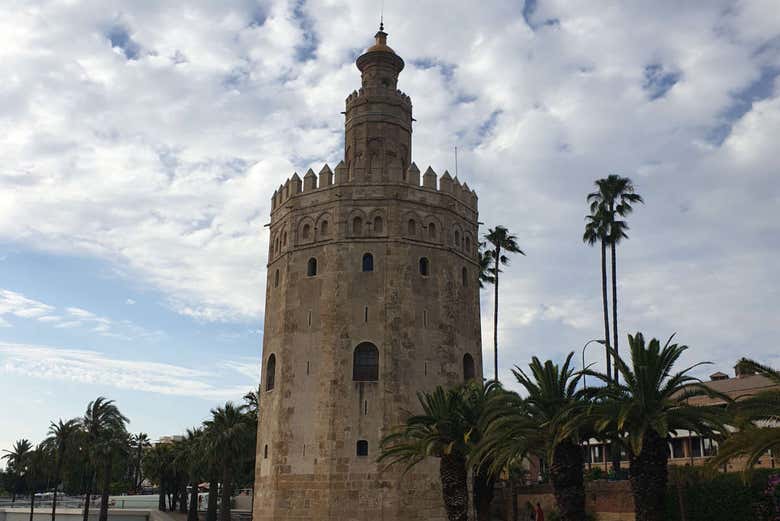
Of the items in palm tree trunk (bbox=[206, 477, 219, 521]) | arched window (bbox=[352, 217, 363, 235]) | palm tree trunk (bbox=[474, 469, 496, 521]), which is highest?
arched window (bbox=[352, 217, 363, 235])

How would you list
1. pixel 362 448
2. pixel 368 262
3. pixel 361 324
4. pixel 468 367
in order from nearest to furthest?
pixel 362 448 → pixel 361 324 → pixel 368 262 → pixel 468 367

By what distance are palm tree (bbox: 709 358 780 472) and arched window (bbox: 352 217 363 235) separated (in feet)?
61.3

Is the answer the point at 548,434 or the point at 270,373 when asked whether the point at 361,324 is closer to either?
the point at 270,373

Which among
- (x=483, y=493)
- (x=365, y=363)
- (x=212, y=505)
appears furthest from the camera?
(x=212, y=505)

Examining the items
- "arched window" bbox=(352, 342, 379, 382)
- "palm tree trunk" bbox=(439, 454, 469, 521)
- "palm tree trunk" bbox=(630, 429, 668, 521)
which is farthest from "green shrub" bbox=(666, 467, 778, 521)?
"arched window" bbox=(352, 342, 379, 382)

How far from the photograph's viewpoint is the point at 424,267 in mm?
33281

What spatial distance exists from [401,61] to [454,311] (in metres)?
13.4

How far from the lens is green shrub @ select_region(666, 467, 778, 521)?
23188 mm

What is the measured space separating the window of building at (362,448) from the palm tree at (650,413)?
12.8 m

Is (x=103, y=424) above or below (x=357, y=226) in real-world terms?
below

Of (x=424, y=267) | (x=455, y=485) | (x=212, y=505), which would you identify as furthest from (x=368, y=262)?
(x=212, y=505)

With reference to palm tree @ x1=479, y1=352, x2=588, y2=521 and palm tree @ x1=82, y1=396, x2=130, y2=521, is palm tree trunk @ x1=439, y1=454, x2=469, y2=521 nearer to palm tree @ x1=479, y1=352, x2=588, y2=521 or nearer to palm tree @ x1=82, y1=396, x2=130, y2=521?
palm tree @ x1=479, y1=352, x2=588, y2=521

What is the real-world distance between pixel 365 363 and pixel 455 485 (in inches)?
316

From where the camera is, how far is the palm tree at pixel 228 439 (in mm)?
38156
